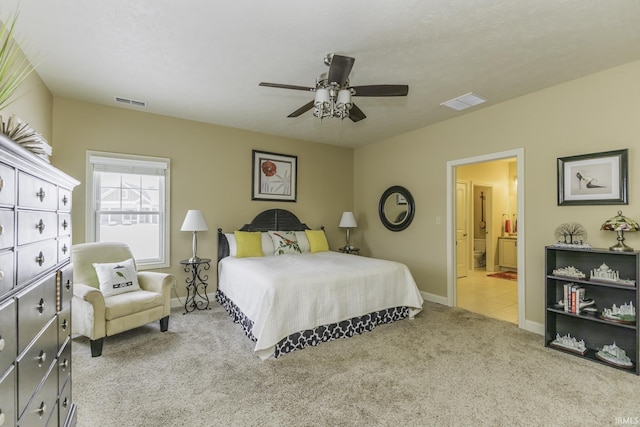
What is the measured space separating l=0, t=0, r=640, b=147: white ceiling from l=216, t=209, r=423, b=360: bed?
80.1 inches

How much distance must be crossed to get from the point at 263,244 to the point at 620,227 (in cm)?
410

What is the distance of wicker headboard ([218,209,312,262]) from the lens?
464 cm

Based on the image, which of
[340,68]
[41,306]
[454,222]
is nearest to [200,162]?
[340,68]

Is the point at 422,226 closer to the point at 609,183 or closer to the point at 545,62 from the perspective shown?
the point at 609,183

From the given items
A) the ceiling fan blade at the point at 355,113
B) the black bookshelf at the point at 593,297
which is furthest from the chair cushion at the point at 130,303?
the black bookshelf at the point at 593,297

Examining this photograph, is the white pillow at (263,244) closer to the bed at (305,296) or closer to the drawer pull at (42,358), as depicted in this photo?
the bed at (305,296)

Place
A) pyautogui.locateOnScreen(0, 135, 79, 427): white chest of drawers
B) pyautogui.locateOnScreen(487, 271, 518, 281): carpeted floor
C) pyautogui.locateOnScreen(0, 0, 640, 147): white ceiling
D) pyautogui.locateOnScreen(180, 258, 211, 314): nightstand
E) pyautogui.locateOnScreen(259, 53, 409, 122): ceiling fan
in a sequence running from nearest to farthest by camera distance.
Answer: pyautogui.locateOnScreen(0, 135, 79, 427): white chest of drawers, pyautogui.locateOnScreen(0, 0, 640, 147): white ceiling, pyautogui.locateOnScreen(259, 53, 409, 122): ceiling fan, pyautogui.locateOnScreen(180, 258, 211, 314): nightstand, pyautogui.locateOnScreen(487, 271, 518, 281): carpeted floor

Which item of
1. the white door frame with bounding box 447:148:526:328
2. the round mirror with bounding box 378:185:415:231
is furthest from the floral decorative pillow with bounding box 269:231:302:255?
the white door frame with bounding box 447:148:526:328

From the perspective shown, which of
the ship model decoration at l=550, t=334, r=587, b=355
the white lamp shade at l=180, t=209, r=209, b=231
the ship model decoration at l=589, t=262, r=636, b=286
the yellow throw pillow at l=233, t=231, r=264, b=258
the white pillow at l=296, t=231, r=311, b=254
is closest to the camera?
the ship model decoration at l=589, t=262, r=636, b=286

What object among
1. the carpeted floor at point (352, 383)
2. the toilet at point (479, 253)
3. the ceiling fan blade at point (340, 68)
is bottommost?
the carpeted floor at point (352, 383)

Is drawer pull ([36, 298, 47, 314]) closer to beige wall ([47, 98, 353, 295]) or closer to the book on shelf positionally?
beige wall ([47, 98, 353, 295])

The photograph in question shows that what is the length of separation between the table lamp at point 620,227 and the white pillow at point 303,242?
363cm

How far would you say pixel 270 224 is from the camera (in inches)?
201

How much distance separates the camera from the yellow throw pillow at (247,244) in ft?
14.3
